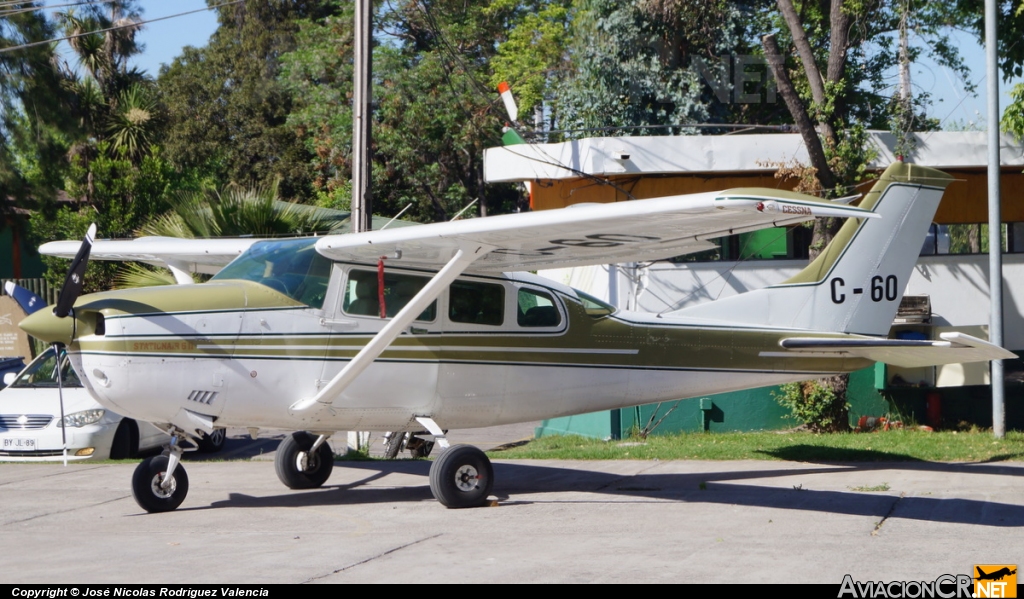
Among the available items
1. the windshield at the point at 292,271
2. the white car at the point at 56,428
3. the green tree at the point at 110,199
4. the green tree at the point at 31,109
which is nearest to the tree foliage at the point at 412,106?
the green tree at the point at 110,199

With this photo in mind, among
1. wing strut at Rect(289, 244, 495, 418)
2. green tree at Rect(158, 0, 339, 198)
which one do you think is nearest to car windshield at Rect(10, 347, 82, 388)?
wing strut at Rect(289, 244, 495, 418)

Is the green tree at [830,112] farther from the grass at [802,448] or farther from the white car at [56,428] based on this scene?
the white car at [56,428]

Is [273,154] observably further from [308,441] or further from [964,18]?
[308,441]

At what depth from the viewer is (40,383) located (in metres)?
14.2

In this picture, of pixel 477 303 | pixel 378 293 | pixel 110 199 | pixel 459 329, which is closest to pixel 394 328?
pixel 378 293

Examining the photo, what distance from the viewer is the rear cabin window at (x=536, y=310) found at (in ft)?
32.1

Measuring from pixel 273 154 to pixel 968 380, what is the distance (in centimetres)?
2524

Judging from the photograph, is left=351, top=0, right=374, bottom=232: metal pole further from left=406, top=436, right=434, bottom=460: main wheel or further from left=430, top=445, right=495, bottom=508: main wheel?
left=430, top=445, right=495, bottom=508: main wheel

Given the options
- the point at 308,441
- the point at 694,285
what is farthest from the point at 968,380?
the point at 308,441

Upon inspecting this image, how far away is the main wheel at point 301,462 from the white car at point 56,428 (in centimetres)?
303

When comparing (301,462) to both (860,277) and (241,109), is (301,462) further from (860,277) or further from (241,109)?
(241,109)

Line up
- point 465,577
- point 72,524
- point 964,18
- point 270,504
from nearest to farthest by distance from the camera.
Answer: point 465,577 < point 72,524 < point 270,504 < point 964,18

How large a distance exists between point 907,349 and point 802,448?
3.17m

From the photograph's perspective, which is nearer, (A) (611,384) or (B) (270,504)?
(B) (270,504)
